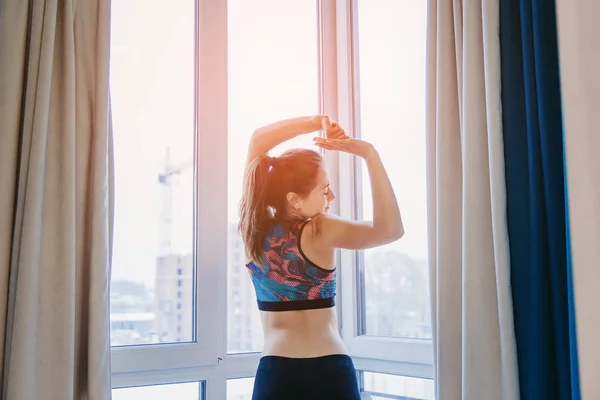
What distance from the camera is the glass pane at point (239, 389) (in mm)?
2119

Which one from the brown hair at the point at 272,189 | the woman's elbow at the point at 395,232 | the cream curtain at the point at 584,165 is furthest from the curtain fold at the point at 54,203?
the cream curtain at the point at 584,165

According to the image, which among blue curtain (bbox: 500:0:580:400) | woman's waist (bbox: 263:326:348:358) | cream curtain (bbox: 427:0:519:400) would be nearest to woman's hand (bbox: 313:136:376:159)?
cream curtain (bbox: 427:0:519:400)

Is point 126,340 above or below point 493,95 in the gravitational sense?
below

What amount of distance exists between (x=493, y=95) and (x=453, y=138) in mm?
195

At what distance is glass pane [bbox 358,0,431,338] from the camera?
2.10m

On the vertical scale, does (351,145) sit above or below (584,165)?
above

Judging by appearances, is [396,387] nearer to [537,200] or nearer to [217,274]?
[217,274]

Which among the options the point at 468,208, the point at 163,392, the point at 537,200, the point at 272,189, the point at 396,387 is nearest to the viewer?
the point at 537,200

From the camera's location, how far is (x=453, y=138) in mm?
1689

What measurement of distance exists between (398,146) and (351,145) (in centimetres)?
52

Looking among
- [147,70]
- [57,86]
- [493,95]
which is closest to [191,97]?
[147,70]

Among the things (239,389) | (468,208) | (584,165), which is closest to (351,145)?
(468,208)

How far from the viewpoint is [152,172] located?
6.83 ft

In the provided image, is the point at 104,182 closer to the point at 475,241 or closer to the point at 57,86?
the point at 57,86
